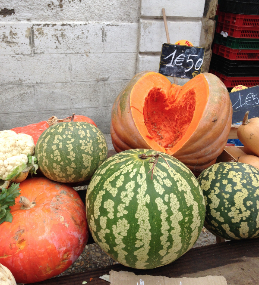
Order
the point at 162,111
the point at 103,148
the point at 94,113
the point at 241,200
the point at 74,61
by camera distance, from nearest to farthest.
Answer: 1. the point at 241,200
2. the point at 103,148
3. the point at 162,111
4. the point at 74,61
5. the point at 94,113

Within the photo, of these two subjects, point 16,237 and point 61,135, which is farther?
point 61,135

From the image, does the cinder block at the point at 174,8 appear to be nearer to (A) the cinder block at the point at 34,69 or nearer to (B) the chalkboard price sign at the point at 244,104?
(A) the cinder block at the point at 34,69

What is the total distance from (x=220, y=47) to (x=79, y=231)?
3.72 m

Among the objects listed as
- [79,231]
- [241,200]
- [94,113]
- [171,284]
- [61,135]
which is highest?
[61,135]

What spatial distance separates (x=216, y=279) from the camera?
48.4 inches

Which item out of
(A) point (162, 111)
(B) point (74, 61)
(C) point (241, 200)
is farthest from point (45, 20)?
(C) point (241, 200)

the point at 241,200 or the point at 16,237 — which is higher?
the point at 241,200

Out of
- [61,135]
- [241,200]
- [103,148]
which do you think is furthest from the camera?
[103,148]

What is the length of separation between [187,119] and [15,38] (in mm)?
2541

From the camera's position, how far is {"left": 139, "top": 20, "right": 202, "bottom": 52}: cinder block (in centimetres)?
350

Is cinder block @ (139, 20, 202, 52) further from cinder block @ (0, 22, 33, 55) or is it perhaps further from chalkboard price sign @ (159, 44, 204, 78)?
cinder block @ (0, 22, 33, 55)

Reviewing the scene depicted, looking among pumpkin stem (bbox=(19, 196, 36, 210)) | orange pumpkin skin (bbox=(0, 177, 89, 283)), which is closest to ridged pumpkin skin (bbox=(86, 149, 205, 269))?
orange pumpkin skin (bbox=(0, 177, 89, 283))

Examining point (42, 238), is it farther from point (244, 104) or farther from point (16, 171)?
point (244, 104)

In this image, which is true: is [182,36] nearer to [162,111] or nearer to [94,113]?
Result: [94,113]
